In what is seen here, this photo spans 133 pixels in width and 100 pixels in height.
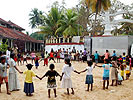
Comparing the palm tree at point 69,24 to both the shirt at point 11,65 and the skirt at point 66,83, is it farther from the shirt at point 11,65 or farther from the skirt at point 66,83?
the skirt at point 66,83

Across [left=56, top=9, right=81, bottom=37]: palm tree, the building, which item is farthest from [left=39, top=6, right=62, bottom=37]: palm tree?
the building

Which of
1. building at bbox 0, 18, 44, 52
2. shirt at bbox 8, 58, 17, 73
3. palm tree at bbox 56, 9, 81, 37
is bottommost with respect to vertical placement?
shirt at bbox 8, 58, 17, 73

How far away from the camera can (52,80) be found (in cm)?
483

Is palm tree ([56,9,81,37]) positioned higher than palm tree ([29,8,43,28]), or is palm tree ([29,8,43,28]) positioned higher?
palm tree ([29,8,43,28])

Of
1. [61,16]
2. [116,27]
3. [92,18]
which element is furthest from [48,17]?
[116,27]

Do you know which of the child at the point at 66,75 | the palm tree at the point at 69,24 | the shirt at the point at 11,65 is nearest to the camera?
the child at the point at 66,75

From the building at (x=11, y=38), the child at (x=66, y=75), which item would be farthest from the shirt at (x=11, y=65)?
the building at (x=11, y=38)

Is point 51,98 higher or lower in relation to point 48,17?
lower

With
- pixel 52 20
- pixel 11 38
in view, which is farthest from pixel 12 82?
pixel 52 20

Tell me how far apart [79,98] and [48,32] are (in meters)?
21.0

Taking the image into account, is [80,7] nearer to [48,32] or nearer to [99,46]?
[48,32]

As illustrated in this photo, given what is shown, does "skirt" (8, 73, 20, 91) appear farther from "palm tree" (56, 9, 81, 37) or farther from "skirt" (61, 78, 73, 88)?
"palm tree" (56, 9, 81, 37)

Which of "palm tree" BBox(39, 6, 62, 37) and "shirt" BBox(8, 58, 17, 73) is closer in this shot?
"shirt" BBox(8, 58, 17, 73)

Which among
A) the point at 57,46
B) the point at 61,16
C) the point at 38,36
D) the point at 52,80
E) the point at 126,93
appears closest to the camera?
the point at 52,80
